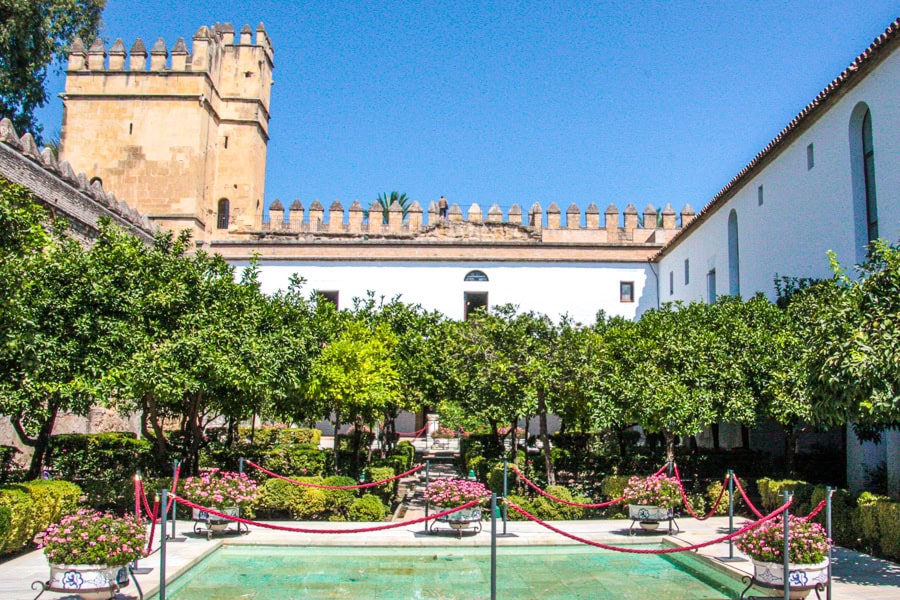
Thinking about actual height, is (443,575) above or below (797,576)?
below

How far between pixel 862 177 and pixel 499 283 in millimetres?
19165

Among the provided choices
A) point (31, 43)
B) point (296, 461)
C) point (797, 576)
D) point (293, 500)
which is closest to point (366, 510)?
point (293, 500)

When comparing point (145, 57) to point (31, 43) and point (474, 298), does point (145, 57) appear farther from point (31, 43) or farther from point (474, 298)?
point (474, 298)

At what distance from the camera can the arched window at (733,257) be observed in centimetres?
2333

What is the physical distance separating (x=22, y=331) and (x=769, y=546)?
10.2 metres

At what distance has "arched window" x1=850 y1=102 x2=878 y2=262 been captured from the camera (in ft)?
49.8

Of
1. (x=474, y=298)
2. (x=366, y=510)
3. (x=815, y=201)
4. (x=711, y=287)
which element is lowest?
(x=366, y=510)

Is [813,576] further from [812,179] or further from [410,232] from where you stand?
[410,232]

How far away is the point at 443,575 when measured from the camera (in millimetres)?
9977

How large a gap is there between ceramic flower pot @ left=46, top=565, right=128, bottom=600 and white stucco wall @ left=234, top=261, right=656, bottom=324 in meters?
25.7

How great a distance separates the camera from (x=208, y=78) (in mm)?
33250

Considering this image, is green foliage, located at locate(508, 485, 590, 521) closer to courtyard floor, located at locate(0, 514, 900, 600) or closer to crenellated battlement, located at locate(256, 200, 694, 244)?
courtyard floor, located at locate(0, 514, 900, 600)

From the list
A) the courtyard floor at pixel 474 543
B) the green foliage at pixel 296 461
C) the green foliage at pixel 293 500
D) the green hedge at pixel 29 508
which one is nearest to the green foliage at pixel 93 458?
the green foliage at pixel 296 461

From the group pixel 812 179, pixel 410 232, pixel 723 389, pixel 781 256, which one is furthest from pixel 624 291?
pixel 723 389
